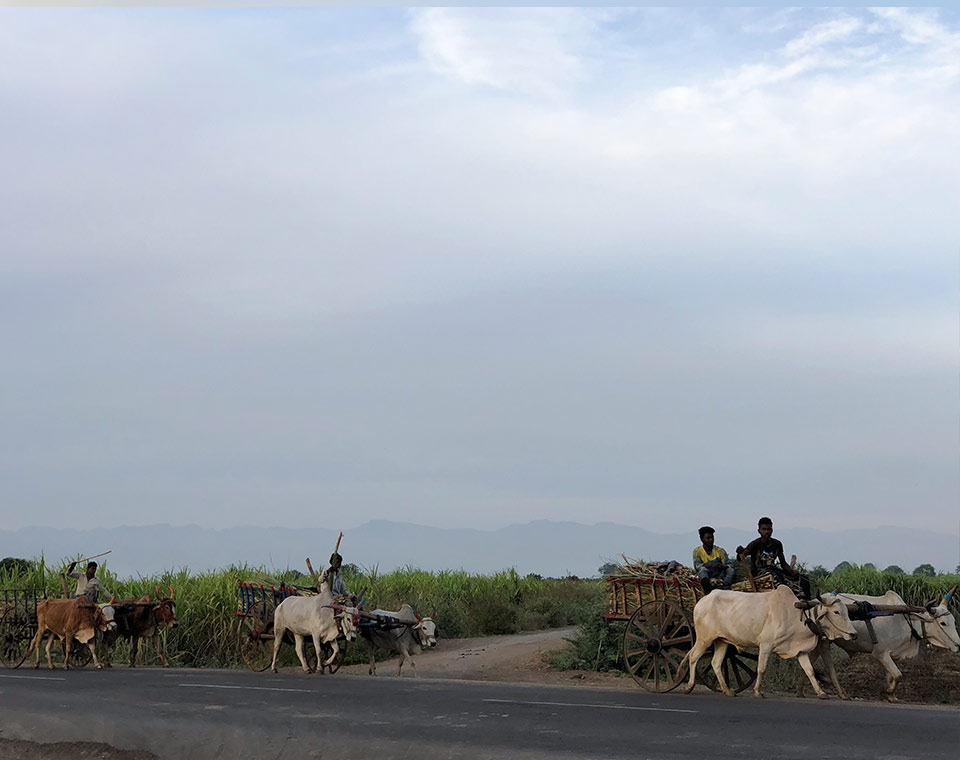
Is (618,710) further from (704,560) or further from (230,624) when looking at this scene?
(230,624)

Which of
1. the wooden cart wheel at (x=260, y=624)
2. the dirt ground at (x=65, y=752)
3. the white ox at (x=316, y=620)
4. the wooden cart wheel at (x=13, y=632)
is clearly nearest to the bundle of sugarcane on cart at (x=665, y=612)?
the white ox at (x=316, y=620)

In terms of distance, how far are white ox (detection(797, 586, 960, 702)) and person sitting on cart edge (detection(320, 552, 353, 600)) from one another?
8820 mm

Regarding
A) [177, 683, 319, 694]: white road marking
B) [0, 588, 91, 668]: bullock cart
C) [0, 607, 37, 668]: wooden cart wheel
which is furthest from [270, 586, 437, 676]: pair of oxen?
[0, 607, 37, 668]: wooden cart wheel

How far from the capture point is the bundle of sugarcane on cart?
17.6m

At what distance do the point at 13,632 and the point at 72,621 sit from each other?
13.1 feet

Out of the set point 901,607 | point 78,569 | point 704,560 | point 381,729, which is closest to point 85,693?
point 381,729

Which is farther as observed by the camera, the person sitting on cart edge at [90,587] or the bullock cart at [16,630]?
the bullock cart at [16,630]

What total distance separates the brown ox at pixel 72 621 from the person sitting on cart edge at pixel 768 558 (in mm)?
13904

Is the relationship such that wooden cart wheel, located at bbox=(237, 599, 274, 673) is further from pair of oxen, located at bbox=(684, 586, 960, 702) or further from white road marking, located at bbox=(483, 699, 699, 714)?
pair of oxen, located at bbox=(684, 586, 960, 702)

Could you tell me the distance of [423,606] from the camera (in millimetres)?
33062

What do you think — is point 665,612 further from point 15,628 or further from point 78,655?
point 15,628

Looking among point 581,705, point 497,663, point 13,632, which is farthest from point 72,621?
point 581,705

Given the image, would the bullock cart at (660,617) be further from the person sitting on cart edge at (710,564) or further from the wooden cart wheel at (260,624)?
the wooden cart wheel at (260,624)

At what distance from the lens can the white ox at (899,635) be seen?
54.6 feet
